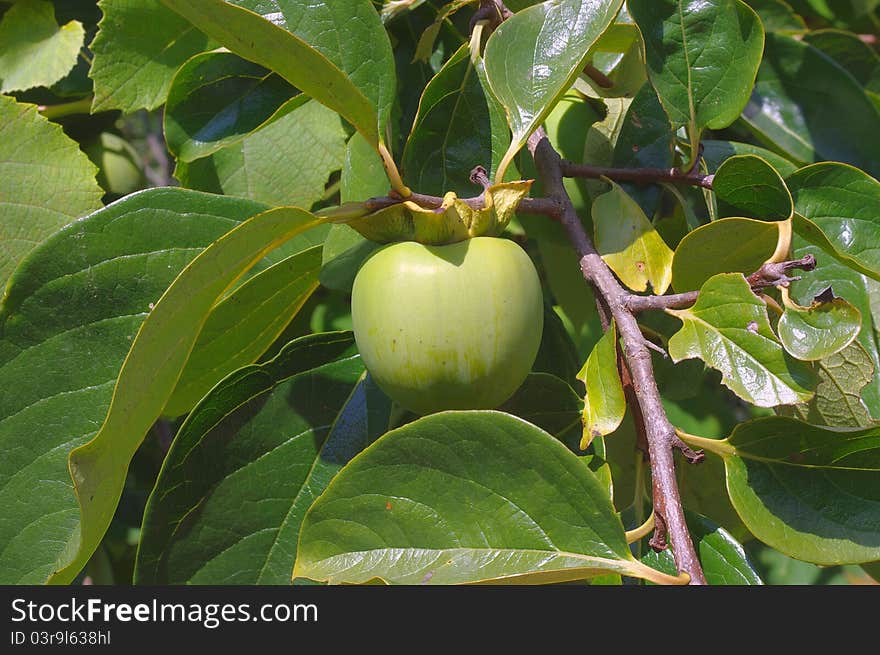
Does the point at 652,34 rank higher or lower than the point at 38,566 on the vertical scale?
higher

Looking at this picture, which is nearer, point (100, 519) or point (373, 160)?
point (100, 519)

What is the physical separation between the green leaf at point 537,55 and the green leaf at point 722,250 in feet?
0.65

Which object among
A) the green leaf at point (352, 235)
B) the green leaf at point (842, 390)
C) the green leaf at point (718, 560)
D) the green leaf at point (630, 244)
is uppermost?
the green leaf at point (352, 235)

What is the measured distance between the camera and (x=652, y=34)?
99cm

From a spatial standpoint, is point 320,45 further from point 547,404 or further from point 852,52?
point 852,52

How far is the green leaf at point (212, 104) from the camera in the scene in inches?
40.6

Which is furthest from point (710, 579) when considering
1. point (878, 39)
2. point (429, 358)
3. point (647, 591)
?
point (878, 39)

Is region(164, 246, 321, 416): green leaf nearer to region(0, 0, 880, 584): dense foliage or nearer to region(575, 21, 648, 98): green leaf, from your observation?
region(0, 0, 880, 584): dense foliage

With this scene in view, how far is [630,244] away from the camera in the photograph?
0.95m

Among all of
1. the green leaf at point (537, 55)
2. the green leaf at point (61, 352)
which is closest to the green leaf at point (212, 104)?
the green leaf at point (61, 352)

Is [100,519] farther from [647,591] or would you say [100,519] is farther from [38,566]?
[647,591]

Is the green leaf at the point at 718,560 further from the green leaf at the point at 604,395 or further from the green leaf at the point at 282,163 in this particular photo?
the green leaf at the point at 282,163

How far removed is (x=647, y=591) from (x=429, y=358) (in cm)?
31

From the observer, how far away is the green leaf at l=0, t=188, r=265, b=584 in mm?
903
